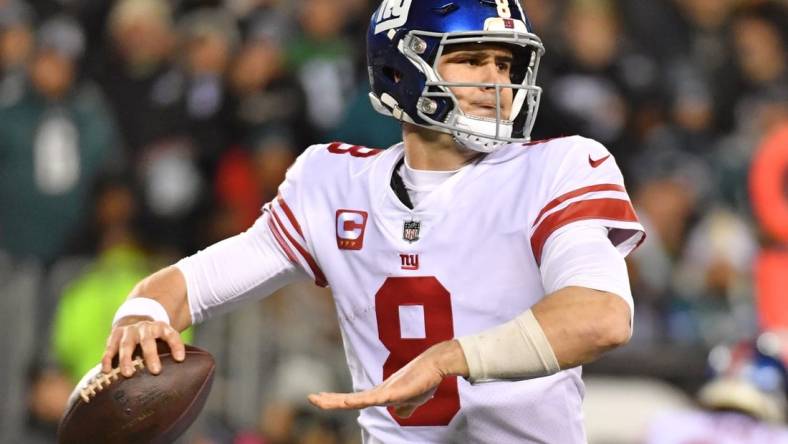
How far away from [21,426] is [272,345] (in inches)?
49.4

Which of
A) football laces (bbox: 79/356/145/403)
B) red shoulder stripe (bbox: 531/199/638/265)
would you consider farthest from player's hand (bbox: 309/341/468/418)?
football laces (bbox: 79/356/145/403)

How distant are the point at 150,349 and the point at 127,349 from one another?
0.06 metres

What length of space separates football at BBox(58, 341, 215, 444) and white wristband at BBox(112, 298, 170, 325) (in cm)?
17

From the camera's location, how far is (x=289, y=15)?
861cm

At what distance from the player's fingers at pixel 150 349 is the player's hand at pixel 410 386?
652 mm

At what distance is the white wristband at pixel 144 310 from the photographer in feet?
12.0

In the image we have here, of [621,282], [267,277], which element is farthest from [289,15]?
[621,282]

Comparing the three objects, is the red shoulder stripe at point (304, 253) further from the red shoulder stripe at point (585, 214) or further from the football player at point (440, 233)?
the red shoulder stripe at point (585, 214)

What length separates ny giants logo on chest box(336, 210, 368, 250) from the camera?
366 centimetres

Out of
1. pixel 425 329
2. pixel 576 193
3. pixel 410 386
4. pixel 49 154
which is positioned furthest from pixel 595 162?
pixel 49 154

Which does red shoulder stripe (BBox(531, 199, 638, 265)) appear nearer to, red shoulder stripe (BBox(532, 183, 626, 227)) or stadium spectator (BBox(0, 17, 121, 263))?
red shoulder stripe (BBox(532, 183, 626, 227))

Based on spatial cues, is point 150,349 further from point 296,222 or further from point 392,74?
point 392,74

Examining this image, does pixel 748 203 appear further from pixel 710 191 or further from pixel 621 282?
pixel 621 282

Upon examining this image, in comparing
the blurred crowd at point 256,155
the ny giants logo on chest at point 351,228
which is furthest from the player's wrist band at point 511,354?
the blurred crowd at point 256,155
